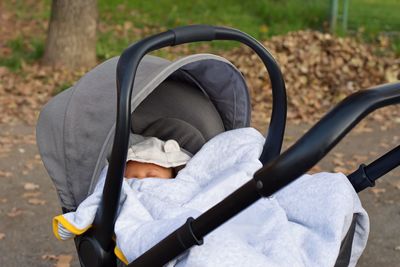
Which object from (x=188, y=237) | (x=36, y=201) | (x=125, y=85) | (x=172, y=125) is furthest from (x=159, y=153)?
(x=36, y=201)

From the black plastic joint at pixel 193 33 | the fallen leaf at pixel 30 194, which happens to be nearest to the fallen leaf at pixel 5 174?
the fallen leaf at pixel 30 194

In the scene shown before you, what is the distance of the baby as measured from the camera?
301cm

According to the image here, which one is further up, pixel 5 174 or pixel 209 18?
pixel 5 174

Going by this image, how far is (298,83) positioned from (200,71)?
4.62m

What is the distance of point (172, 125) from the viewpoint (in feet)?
10.7

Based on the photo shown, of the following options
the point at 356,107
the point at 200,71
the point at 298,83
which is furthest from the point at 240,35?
the point at 298,83

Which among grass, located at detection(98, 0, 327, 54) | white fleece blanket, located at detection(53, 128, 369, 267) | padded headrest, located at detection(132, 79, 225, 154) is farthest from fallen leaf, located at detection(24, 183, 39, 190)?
grass, located at detection(98, 0, 327, 54)

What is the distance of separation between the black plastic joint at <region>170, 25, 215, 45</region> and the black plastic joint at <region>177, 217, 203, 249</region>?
66 cm

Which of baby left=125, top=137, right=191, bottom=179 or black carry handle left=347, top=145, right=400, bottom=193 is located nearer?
black carry handle left=347, top=145, right=400, bottom=193

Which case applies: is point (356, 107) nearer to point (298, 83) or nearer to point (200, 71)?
point (200, 71)

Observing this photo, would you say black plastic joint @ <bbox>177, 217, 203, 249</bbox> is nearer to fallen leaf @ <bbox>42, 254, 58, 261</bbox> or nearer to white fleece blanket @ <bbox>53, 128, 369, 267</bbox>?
white fleece blanket @ <bbox>53, 128, 369, 267</bbox>

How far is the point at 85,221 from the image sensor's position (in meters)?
2.53

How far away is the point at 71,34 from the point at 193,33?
5.74 meters

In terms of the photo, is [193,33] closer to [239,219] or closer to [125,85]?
[125,85]
